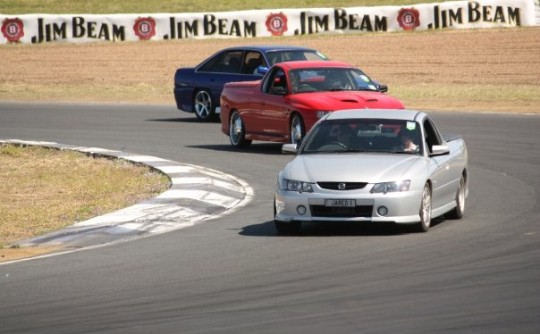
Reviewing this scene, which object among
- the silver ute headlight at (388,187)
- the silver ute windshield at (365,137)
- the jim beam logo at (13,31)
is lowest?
the jim beam logo at (13,31)

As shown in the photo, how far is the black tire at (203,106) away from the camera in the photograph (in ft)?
96.6

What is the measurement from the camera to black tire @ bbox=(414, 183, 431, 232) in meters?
13.6

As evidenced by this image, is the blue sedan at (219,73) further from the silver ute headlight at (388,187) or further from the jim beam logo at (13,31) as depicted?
the jim beam logo at (13,31)

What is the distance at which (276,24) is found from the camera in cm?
4953

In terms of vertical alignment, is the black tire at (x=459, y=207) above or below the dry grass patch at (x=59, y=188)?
above

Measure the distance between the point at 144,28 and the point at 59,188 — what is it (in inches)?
1275

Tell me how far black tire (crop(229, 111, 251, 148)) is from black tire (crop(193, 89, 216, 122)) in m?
5.44

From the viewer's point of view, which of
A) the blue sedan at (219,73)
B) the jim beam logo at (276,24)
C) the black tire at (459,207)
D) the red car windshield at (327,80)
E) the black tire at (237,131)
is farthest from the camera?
A: the jim beam logo at (276,24)

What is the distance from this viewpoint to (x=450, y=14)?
50250 millimetres

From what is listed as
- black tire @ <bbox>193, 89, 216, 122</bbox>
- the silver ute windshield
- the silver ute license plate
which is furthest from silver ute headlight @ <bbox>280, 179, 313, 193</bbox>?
Result: black tire @ <bbox>193, 89, 216, 122</bbox>

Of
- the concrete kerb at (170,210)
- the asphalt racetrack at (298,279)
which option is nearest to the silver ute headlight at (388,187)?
the asphalt racetrack at (298,279)

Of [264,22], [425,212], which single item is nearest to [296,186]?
[425,212]

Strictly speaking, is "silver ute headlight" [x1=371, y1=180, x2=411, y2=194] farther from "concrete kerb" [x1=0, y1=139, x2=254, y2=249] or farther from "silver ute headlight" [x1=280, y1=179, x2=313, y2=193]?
"concrete kerb" [x1=0, y1=139, x2=254, y2=249]

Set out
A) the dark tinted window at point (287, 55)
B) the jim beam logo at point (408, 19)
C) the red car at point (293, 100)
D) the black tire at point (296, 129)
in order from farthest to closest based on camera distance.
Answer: the jim beam logo at point (408, 19), the dark tinted window at point (287, 55), the black tire at point (296, 129), the red car at point (293, 100)
